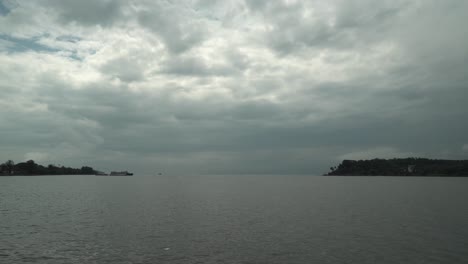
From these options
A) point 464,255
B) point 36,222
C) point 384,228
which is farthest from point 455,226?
point 36,222

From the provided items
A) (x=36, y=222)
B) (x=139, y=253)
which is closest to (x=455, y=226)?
(x=139, y=253)

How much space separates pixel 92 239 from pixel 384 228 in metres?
37.5

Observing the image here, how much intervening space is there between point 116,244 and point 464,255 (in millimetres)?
35001

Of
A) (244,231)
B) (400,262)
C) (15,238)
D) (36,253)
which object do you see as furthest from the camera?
(244,231)

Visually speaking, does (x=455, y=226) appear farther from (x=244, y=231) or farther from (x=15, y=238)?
(x=15, y=238)

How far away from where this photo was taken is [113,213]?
2459 inches

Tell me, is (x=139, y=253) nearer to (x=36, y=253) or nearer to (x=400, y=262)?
(x=36, y=253)

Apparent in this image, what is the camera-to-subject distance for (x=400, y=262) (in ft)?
102

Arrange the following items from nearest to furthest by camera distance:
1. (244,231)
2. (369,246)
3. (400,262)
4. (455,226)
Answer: (400,262) → (369,246) → (244,231) → (455,226)

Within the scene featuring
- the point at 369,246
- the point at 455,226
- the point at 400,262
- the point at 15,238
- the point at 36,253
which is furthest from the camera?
the point at 455,226

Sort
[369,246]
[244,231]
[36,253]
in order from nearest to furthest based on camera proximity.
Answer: [36,253], [369,246], [244,231]

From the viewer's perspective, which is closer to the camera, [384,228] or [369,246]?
[369,246]

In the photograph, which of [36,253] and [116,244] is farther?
[116,244]

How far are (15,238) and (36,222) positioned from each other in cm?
1223
